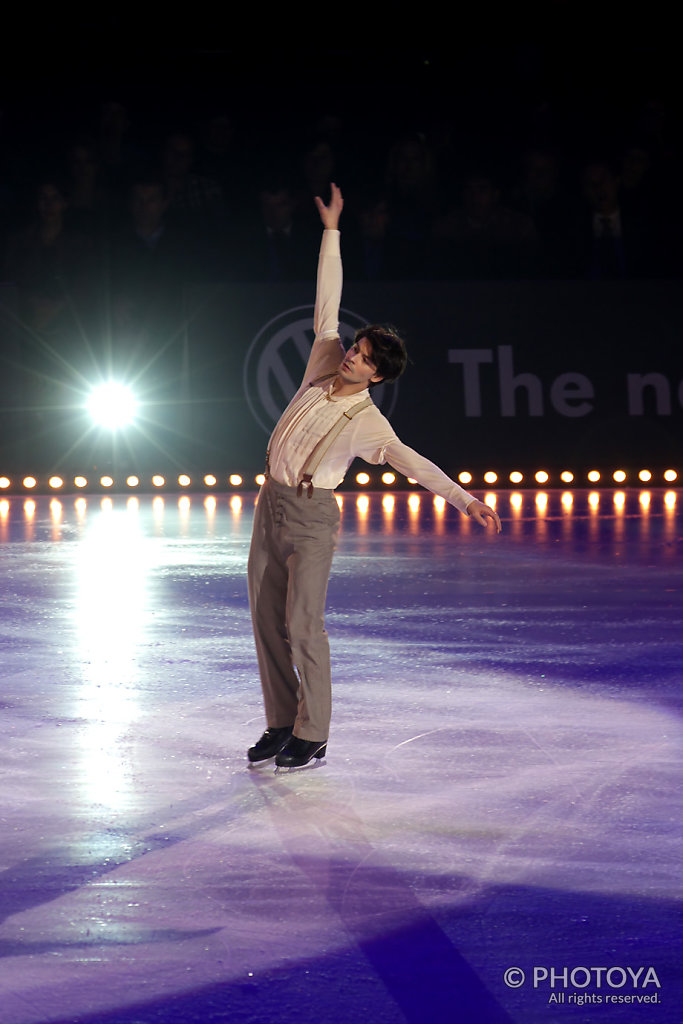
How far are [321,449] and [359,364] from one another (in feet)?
1.04

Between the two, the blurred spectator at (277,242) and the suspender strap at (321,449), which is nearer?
the suspender strap at (321,449)

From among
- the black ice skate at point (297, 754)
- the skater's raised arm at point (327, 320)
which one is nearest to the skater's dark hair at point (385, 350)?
the skater's raised arm at point (327, 320)

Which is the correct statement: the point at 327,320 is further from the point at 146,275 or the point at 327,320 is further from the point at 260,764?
the point at 146,275

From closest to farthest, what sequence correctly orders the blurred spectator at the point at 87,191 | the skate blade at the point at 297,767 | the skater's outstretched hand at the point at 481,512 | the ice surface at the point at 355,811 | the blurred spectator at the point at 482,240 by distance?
the ice surface at the point at 355,811, the skater's outstretched hand at the point at 481,512, the skate blade at the point at 297,767, the blurred spectator at the point at 87,191, the blurred spectator at the point at 482,240

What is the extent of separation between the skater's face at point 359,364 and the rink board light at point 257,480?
10.3 metres

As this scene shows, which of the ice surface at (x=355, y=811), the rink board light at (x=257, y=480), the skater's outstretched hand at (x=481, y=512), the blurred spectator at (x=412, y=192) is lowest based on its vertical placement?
the ice surface at (x=355, y=811)

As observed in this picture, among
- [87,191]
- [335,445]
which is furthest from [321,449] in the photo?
[87,191]

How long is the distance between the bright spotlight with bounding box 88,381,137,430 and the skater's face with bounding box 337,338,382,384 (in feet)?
34.4

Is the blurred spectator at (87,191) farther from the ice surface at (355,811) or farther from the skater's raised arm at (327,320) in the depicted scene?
the skater's raised arm at (327,320)

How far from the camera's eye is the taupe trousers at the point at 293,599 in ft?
16.9

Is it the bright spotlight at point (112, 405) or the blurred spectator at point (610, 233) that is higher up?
the blurred spectator at point (610, 233)

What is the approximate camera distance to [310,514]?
512cm

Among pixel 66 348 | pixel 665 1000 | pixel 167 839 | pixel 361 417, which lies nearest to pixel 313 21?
pixel 66 348

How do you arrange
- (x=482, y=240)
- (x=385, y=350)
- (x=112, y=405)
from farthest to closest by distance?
(x=482, y=240) → (x=112, y=405) → (x=385, y=350)
